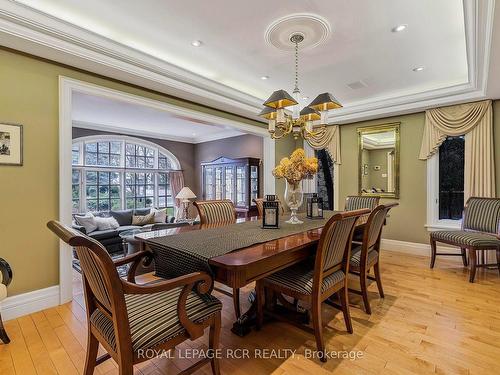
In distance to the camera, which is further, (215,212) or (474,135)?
(474,135)

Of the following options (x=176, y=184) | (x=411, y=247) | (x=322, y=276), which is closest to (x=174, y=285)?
(x=322, y=276)

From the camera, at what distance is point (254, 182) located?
5984 millimetres

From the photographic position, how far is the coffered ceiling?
2207 mm

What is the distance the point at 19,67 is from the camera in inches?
95.8

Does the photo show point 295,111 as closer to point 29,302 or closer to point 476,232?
point 476,232

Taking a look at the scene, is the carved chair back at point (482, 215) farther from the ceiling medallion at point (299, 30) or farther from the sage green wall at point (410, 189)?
the ceiling medallion at point (299, 30)

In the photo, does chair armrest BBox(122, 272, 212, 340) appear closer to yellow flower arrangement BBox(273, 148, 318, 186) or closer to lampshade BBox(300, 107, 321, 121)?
yellow flower arrangement BBox(273, 148, 318, 186)

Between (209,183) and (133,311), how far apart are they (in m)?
5.73

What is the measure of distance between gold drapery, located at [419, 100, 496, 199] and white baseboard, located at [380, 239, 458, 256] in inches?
35.4

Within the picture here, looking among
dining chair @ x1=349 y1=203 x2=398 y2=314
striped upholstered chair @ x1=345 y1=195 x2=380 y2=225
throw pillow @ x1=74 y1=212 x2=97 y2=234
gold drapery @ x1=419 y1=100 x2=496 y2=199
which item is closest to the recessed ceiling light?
dining chair @ x1=349 y1=203 x2=398 y2=314

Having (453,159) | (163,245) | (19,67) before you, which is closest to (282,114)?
(163,245)

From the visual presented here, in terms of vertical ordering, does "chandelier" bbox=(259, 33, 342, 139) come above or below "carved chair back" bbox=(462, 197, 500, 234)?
above

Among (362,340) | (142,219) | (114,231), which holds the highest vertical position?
(142,219)

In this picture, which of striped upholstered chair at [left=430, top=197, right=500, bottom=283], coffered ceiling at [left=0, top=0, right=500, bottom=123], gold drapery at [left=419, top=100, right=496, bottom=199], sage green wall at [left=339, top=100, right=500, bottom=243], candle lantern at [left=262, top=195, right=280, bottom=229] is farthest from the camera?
sage green wall at [left=339, top=100, right=500, bottom=243]
